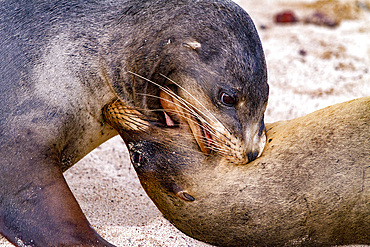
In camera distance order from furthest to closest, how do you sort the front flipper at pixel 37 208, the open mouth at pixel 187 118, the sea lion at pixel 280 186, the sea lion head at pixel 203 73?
the open mouth at pixel 187 118 → the sea lion head at pixel 203 73 → the sea lion at pixel 280 186 → the front flipper at pixel 37 208

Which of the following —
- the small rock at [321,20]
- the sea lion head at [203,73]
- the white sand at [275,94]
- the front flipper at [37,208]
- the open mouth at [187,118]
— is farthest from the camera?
the small rock at [321,20]

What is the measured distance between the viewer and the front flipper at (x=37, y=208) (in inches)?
109

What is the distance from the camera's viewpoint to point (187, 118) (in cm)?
320

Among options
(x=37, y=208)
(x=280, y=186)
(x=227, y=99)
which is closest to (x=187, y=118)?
(x=227, y=99)

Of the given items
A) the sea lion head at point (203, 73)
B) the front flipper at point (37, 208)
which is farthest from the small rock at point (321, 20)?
the front flipper at point (37, 208)

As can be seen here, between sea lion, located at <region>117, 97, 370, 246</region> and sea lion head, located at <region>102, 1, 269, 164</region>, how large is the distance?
14 centimetres

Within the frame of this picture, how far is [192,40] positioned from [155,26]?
0.29 m

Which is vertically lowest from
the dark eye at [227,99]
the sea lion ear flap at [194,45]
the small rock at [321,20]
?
the small rock at [321,20]

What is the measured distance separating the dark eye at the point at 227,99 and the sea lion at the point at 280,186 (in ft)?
1.15

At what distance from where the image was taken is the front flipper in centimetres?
276

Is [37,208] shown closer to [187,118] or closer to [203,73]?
[187,118]

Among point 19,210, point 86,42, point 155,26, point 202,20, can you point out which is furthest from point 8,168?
point 202,20

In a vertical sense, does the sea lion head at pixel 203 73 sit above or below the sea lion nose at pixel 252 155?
above

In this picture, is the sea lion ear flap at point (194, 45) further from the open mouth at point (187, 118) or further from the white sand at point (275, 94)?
the white sand at point (275, 94)
